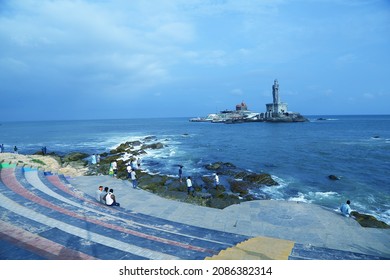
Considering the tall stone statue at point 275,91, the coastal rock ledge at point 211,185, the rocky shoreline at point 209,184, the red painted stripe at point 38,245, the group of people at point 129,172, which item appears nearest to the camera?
the red painted stripe at point 38,245

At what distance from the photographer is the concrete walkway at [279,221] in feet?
30.1

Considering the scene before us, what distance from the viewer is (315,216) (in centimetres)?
1168

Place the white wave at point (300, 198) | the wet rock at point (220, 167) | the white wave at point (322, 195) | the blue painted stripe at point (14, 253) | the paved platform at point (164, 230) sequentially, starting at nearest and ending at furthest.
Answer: the blue painted stripe at point (14, 253) → the paved platform at point (164, 230) → the white wave at point (300, 198) → the white wave at point (322, 195) → the wet rock at point (220, 167)

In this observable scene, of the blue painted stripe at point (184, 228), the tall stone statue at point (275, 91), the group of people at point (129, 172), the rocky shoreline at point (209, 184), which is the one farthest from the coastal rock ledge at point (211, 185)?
the tall stone statue at point (275, 91)

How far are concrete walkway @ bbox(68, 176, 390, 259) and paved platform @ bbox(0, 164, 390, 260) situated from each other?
0.11ft

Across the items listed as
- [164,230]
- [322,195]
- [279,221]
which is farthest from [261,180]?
[164,230]

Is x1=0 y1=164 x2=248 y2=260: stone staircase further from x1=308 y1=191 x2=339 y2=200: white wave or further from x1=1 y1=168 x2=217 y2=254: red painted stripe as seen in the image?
x1=308 y1=191 x2=339 y2=200: white wave

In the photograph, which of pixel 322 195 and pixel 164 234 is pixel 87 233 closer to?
pixel 164 234

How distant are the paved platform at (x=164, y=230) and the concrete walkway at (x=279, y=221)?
0.11 feet

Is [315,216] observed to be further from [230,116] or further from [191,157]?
[230,116]

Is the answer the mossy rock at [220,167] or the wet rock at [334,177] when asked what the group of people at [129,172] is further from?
the wet rock at [334,177]

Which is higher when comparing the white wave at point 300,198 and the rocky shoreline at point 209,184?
the rocky shoreline at point 209,184
